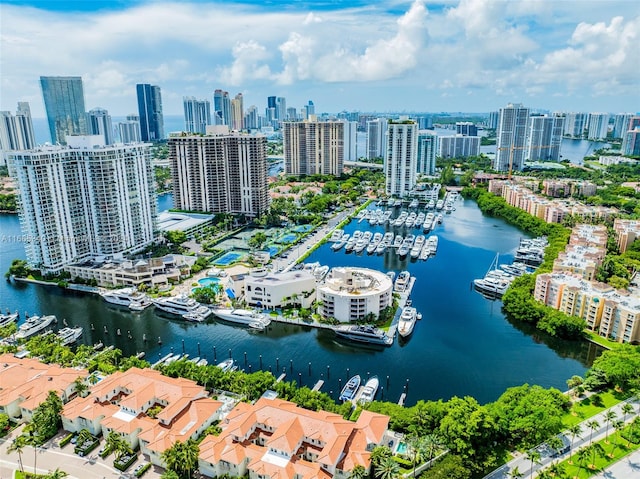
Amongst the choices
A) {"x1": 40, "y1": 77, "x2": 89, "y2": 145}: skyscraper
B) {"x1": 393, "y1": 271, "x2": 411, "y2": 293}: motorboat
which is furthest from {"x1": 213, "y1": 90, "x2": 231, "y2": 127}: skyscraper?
{"x1": 393, "y1": 271, "x2": 411, "y2": 293}: motorboat

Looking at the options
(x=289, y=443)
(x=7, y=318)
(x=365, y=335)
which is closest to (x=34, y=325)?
(x=7, y=318)

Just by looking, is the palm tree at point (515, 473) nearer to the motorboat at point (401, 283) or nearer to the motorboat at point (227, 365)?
the motorboat at point (227, 365)

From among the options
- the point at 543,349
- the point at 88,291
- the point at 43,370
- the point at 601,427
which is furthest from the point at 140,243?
the point at 601,427

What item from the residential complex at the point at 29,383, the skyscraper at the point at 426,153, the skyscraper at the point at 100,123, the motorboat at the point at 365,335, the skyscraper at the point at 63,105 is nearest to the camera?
the residential complex at the point at 29,383

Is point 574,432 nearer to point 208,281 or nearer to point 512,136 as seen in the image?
point 208,281

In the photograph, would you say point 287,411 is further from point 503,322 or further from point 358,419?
point 503,322

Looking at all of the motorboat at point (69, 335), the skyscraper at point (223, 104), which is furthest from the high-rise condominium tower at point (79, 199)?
the skyscraper at point (223, 104)
